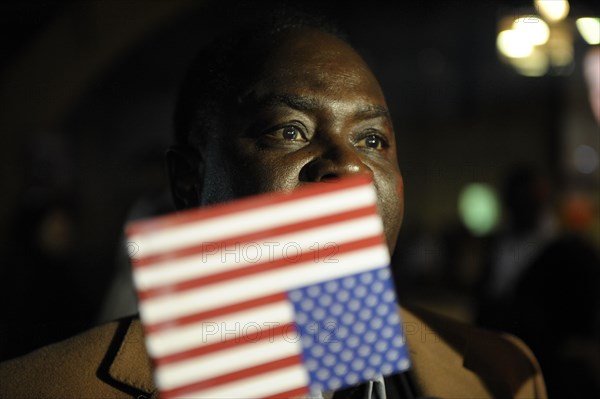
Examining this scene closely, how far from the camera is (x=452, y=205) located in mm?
18172

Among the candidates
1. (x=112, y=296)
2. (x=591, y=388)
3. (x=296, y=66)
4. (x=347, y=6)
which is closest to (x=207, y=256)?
(x=296, y=66)

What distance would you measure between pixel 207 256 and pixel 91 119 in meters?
12.5

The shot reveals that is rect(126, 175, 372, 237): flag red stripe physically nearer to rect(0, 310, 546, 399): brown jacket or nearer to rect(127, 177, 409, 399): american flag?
rect(127, 177, 409, 399): american flag

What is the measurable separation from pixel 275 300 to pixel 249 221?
6.7 inches

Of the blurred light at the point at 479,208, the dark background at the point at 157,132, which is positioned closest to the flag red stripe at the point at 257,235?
the dark background at the point at 157,132

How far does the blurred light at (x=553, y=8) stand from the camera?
13.7 ft

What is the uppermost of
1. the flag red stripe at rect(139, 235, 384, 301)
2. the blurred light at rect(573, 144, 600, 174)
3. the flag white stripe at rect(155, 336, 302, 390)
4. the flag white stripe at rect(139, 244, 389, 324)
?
the flag red stripe at rect(139, 235, 384, 301)

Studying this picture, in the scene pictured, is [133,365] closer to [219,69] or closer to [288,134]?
[288,134]

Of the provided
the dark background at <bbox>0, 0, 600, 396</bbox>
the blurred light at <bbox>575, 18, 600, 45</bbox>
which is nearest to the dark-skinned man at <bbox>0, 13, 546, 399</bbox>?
the dark background at <bbox>0, 0, 600, 396</bbox>

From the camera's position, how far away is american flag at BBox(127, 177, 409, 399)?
1.46 meters

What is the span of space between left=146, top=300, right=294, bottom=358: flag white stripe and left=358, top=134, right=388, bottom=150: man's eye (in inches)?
22.1

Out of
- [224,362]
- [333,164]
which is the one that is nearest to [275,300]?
[224,362]

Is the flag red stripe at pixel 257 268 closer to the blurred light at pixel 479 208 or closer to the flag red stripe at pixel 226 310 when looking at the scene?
the flag red stripe at pixel 226 310

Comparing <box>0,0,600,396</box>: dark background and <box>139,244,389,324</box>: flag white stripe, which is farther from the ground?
<box>139,244,389,324</box>: flag white stripe
